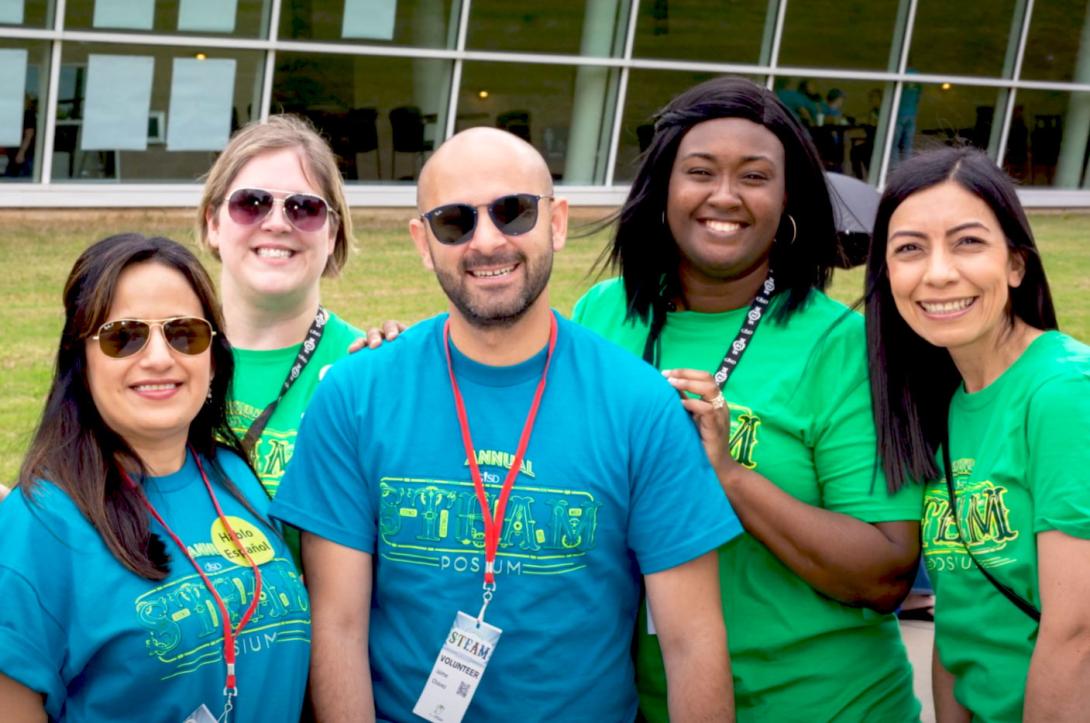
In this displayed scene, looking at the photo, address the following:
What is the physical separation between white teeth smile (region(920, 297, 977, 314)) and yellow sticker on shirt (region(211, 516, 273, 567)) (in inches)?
68.4

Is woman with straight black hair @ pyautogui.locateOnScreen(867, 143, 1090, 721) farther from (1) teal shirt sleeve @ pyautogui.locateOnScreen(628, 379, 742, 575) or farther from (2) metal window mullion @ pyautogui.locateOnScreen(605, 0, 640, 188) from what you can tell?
(2) metal window mullion @ pyautogui.locateOnScreen(605, 0, 640, 188)

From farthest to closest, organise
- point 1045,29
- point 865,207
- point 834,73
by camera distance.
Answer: point 1045,29 < point 834,73 < point 865,207

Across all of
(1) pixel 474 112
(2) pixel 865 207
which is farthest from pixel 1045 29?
(2) pixel 865 207

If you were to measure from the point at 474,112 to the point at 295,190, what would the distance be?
1278cm

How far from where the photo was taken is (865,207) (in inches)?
276

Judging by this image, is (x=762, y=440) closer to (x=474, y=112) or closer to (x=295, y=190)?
Answer: (x=295, y=190)

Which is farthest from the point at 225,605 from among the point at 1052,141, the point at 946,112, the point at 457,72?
the point at 1052,141

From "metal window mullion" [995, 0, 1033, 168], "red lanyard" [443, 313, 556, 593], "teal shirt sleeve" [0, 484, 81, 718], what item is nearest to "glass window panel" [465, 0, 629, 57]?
"metal window mullion" [995, 0, 1033, 168]

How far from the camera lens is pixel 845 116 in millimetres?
19188

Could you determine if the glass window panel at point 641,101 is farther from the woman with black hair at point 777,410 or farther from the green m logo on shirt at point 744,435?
the green m logo on shirt at point 744,435

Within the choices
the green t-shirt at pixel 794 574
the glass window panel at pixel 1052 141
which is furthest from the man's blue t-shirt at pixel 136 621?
the glass window panel at pixel 1052 141

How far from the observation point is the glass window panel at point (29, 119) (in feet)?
44.9

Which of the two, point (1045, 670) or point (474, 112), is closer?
point (1045, 670)

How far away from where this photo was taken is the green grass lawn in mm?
8656
